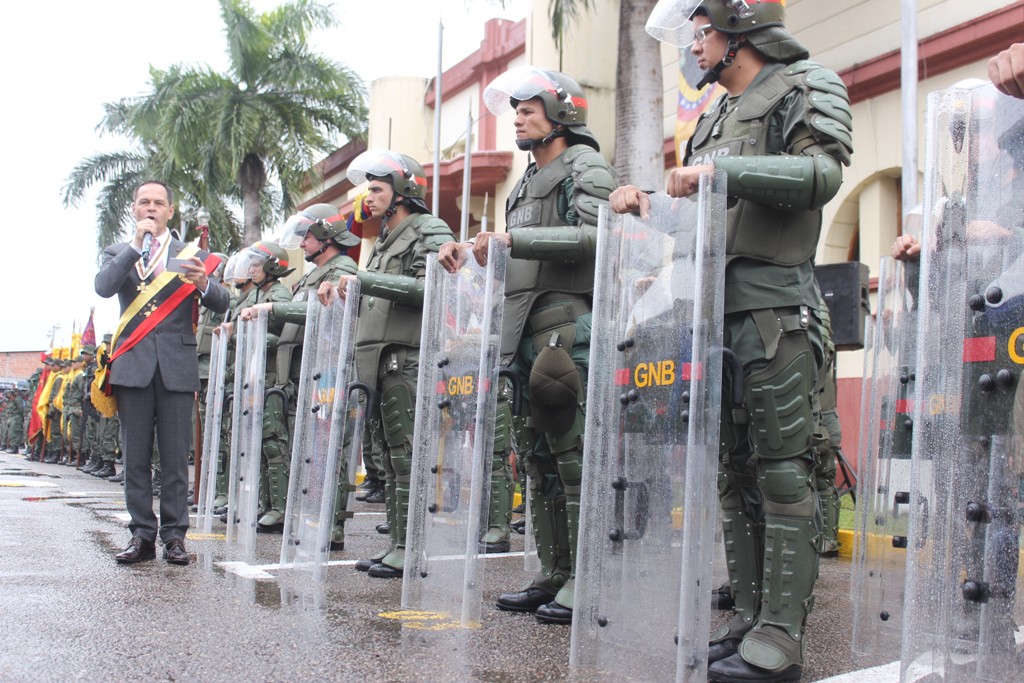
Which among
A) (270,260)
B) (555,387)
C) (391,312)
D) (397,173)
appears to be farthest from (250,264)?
(555,387)

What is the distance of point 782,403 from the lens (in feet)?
11.2

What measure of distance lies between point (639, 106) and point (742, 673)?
30.8 feet

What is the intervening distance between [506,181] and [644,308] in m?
17.2

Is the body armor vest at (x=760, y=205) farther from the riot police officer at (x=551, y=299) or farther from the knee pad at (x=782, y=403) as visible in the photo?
the riot police officer at (x=551, y=299)

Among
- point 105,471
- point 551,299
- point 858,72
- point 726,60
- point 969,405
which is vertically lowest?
point 105,471

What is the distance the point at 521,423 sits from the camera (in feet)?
15.5

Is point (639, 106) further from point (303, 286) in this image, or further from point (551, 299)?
point (551, 299)

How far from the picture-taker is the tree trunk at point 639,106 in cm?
1182

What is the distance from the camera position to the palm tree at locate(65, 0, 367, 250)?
1049 inches

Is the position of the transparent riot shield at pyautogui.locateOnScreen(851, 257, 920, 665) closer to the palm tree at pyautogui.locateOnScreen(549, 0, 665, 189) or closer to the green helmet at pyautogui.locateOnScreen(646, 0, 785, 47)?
the green helmet at pyautogui.locateOnScreen(646, 0, 785, 47)

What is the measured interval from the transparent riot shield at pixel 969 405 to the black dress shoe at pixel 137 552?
4.37m

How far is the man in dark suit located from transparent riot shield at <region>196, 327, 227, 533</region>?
6.13 feet

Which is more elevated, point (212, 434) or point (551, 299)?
point (551, 299)

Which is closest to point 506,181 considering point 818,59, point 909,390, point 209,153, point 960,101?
point 818,59
